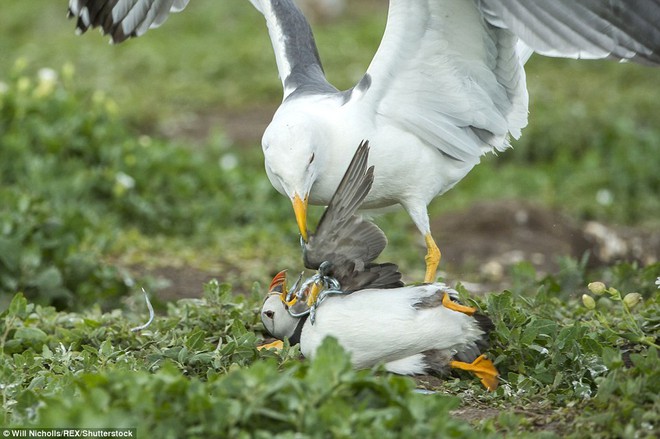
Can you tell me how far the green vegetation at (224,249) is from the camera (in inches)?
127

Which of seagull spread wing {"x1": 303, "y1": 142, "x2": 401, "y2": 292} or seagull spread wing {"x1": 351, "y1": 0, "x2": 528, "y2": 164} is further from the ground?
seagull spread wing {"x1": 351, "y1": 0, "x2": 528, "y2": 164}

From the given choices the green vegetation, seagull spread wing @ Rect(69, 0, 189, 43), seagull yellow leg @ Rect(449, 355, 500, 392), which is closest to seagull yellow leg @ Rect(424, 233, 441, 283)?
the green vegetation

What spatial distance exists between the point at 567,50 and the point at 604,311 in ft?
4.76

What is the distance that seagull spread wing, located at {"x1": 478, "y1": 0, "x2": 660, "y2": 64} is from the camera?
13.3 ft

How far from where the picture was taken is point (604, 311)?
16.5 ft

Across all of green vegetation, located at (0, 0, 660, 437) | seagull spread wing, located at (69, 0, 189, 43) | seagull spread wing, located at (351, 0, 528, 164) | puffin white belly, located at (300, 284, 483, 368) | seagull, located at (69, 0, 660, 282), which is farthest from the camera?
seagull spread wing, located at (69, 0, 189, 43)

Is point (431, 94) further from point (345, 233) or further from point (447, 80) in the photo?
point (345, 233)

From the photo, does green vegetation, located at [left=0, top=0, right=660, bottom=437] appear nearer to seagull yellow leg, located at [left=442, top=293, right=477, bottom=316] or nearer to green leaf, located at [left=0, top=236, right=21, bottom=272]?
green leaf, located at [left=0, top=236, right=21, bottom=272]

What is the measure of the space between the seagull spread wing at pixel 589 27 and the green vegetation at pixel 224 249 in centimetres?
93

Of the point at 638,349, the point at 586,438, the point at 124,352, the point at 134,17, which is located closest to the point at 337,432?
the point at 586,438

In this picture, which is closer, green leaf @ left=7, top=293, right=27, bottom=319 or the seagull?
the seagull

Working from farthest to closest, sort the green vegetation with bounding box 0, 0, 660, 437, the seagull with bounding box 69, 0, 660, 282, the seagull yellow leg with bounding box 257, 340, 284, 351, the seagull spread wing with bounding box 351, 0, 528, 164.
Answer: the seagull spread wing with bounding box 351, 0, 528, 164 < the seagull yellow leg with bounding box 257, 340, 284, 351 < the seagull with bounding box 69, 0, 660, 282 < the green vegetation with bounding box 0, 0, 660, 437

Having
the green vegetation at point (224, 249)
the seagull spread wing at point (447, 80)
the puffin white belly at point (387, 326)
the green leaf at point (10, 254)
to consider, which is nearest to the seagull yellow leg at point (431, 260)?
the green vegetation at point (224, 249)

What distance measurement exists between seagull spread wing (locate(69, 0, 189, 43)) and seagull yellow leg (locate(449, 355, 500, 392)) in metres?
2.84
